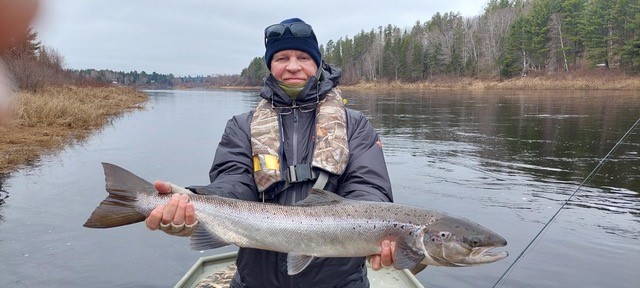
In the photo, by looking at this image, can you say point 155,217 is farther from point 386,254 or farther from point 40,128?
point 40,128

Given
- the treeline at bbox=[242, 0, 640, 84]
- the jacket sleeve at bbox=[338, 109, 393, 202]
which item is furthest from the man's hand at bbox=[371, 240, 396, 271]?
the treeline at bbox=[242, 0, 640, 84]

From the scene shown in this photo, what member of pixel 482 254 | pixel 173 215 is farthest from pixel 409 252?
pixel 173 215

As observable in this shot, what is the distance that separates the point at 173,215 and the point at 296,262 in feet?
2.82

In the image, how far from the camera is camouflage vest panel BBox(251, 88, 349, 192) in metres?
3.53

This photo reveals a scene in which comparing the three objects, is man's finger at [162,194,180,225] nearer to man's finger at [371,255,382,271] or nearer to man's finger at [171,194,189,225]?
man's finger at [171,194,189,225]

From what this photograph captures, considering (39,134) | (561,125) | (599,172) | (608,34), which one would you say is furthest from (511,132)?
(608,34)

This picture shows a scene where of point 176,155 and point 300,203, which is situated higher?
point 300,203

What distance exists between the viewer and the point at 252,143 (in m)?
3.69

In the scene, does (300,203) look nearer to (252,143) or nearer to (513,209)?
(252,143)

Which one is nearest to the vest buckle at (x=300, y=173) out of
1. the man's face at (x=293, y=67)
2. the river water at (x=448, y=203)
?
the man's face at (x=293, y=67)

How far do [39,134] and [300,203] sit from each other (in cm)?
2077

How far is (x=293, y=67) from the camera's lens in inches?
149

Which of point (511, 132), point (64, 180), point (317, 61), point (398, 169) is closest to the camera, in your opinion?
point (317, 61)

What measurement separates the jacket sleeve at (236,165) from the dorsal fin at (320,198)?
0.46 m
